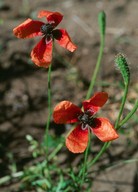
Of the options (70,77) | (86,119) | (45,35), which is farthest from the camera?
(70,77)

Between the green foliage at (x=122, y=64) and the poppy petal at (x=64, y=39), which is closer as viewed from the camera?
the green foliage at (x=122, y=64)

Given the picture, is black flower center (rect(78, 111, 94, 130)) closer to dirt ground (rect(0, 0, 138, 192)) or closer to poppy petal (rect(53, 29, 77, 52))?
poppy petal (rect(53, 29, 77, 52))

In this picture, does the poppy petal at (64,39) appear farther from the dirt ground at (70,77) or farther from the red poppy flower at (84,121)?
the dirt ground at (70,77)

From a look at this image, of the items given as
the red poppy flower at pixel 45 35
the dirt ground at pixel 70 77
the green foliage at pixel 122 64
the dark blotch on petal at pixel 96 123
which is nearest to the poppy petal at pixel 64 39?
the red poppy flower at pixel 45 35

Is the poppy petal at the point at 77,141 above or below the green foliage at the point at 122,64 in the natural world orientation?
below

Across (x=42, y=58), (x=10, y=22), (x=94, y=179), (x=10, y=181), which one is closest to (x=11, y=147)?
(x=10, y=181)

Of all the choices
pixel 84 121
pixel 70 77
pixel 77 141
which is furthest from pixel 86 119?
pixel 70 77

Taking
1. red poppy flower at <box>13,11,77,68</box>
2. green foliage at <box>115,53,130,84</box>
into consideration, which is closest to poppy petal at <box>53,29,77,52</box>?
red poppy flower at <box>13,11,77,68</box>

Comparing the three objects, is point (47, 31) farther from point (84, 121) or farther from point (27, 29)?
point (84, 121)
